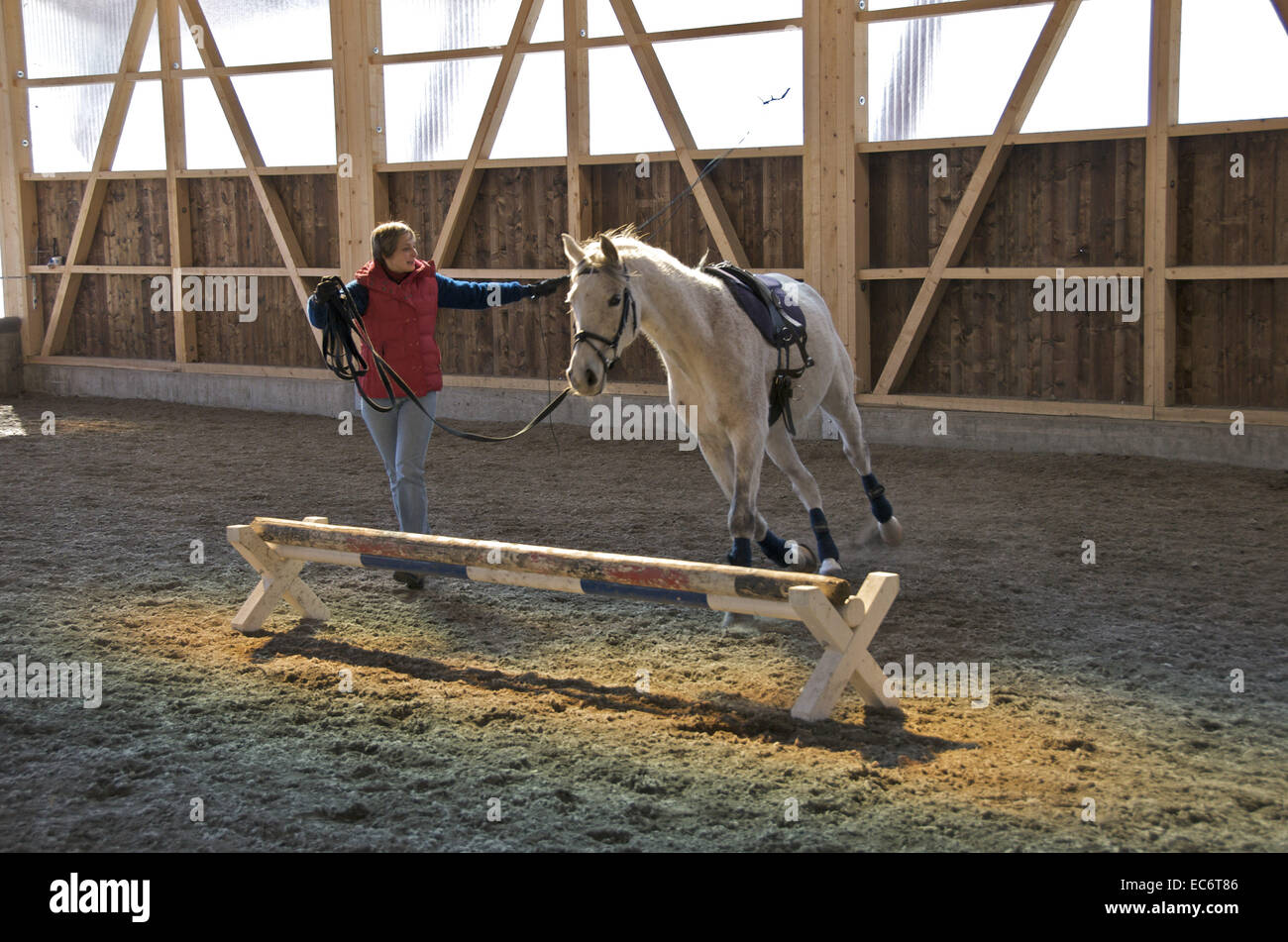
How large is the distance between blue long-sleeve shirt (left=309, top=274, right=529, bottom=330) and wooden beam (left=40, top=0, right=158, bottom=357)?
9122 mm

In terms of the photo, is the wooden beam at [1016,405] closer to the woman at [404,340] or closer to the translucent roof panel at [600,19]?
the translucent roof panel at [600,19]

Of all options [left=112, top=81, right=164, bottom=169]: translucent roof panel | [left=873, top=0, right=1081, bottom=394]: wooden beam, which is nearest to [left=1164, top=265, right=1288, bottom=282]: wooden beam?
[left=873, top=0, right=1081, bottom=394]: wooden beam

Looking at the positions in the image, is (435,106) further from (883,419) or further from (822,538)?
(822,538)

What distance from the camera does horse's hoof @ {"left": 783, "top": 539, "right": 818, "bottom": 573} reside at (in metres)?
5.94

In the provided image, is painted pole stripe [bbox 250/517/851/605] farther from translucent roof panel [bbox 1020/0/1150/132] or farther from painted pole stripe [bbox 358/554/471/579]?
translucent roof panel [bbox 1020/0/1150/132]

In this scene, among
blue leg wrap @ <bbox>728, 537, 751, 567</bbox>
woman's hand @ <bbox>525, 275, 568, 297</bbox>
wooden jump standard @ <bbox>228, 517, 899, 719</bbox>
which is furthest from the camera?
woman's hand @ <bbox>525, 275, 568, 297</bbox>

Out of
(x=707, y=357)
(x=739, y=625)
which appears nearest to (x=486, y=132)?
(x=707, y=357)

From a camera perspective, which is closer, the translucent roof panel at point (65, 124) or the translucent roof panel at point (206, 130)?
the translucent roof panel at point (206, 130)

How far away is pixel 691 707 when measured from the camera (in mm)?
4340

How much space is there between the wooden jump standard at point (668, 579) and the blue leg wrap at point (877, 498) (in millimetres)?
2121

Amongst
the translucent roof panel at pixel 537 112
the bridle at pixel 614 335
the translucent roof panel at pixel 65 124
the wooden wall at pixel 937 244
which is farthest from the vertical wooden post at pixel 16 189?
the bridle at pixel 614 335

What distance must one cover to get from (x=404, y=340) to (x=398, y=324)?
0.08 meters

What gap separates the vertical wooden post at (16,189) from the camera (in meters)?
14.1
